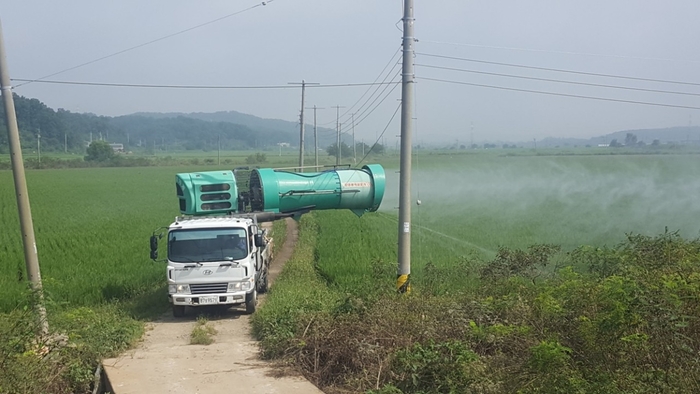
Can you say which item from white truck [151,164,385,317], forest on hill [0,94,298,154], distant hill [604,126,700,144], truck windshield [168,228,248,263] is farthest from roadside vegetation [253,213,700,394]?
forest on hill [0,94,298,154]

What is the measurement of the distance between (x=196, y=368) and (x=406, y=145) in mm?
6368

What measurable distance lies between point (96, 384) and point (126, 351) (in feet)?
5.56

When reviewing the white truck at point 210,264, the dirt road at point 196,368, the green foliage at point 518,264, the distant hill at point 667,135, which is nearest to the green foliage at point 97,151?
the distant hill at point 667,135

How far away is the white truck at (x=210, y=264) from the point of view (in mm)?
14734

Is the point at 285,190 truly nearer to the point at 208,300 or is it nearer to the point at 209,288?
the point at 209,288

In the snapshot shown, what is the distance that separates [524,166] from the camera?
46.5m

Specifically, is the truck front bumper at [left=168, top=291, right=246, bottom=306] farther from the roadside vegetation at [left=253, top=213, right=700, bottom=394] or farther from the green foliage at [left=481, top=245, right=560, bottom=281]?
the green foliage at [left=481, top=245, right=560, bottom=281]

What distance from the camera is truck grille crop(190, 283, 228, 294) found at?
1477 centimetres

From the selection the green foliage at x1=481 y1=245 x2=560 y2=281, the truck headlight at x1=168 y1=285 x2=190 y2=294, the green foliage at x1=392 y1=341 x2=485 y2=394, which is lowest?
the truck headlight at x1=168 y1=285 x2=190 y2=294

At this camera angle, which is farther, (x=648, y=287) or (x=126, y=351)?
(x=126, y=351)

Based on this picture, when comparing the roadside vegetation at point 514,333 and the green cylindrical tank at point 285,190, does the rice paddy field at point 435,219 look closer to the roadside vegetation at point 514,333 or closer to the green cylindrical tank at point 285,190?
the green cylindrical tank at point 285,190

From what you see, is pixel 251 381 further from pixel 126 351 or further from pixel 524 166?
pixel 524 166

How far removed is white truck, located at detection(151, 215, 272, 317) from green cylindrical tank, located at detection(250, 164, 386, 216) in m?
1.36

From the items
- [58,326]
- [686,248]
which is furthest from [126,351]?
[686,248]
